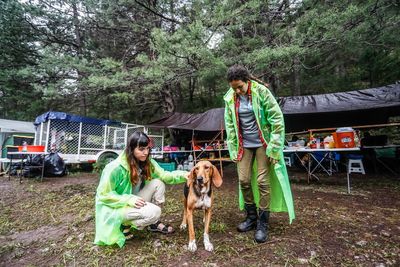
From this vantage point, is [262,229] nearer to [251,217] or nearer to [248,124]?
[251,217]

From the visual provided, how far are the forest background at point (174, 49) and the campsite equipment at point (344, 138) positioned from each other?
1844mm

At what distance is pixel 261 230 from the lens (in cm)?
207

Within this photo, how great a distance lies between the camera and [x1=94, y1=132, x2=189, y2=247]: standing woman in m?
1.85

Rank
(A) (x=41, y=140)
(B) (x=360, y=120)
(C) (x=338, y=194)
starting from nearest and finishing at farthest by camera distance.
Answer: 1. (C) (x=338, y=194)
2. (B) (x=360, y=120)
3. (A) (x=41, y=140)

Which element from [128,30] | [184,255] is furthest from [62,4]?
[184,255]

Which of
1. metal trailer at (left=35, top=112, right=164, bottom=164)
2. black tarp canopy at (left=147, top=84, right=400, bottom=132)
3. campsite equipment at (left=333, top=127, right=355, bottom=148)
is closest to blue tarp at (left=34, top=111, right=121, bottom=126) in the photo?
metal trailer at (left=35, top=112, right=164, bottom=164)

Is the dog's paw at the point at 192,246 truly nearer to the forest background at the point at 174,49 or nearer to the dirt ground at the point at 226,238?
the dirt ground at the point at 226,238

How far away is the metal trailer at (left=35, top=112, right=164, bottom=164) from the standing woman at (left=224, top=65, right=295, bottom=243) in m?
5.24

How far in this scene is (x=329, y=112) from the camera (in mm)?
5211

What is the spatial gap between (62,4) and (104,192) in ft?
32.8

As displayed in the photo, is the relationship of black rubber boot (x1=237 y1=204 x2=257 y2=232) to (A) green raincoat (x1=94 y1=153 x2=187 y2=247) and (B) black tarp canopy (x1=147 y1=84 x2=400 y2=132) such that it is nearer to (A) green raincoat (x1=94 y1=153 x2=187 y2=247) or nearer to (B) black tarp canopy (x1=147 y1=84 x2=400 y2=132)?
(A) green raincoat (x1=94 y1=153 x2=187 y2=247)

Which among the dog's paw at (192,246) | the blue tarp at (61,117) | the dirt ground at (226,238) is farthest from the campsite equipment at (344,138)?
the blue tarp at (61,117)

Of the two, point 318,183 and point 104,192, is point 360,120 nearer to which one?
point 318,183

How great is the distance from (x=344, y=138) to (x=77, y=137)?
7.58 m
